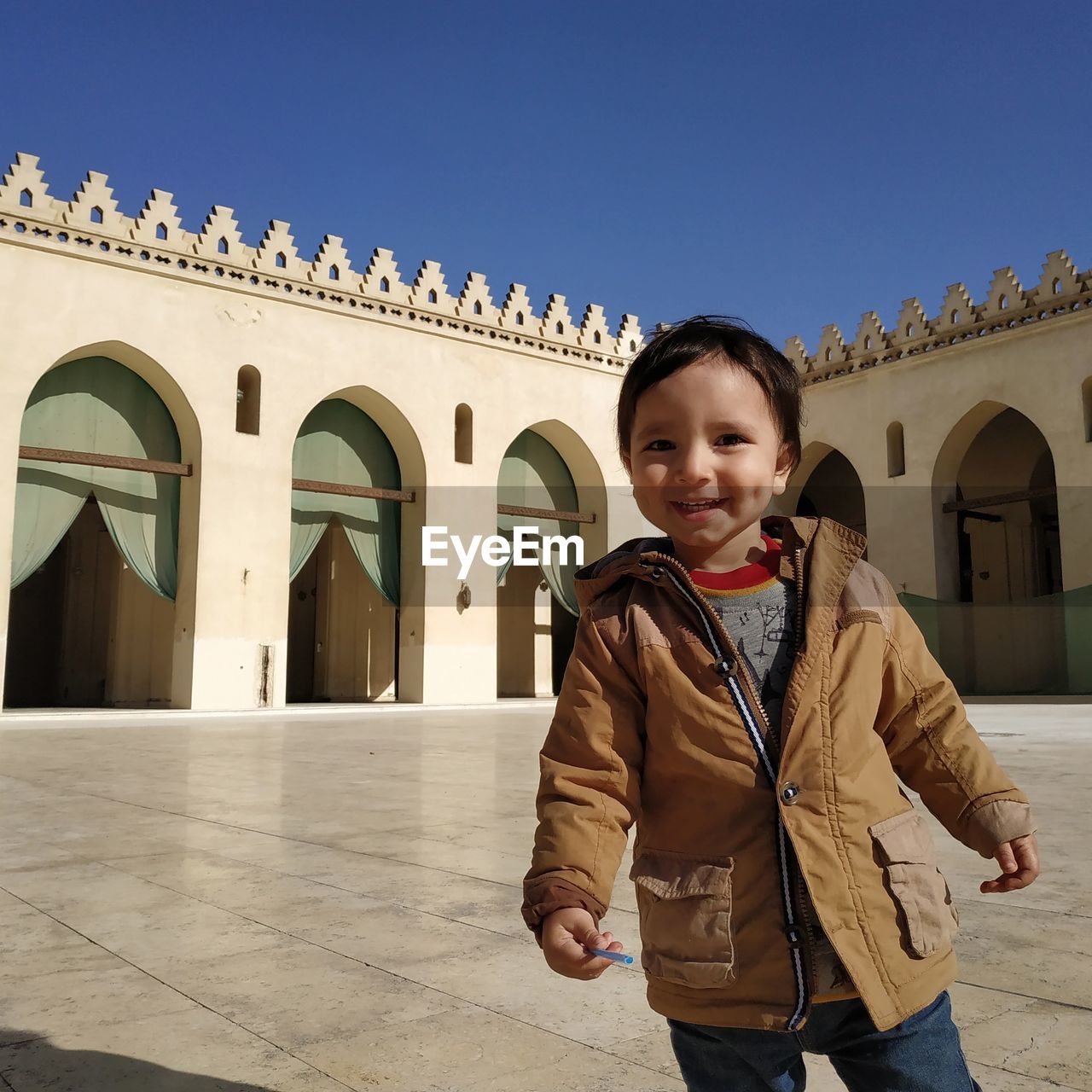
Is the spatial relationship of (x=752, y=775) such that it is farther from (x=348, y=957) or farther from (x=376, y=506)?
Result: (x=376, y=506)

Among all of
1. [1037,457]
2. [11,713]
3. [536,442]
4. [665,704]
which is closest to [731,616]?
[665,704]

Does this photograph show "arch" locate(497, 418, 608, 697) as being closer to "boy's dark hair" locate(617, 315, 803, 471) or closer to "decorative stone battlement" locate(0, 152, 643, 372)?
"decorative stone battlement" locate(0, 152, 643, 372)

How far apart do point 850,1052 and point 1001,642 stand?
68.3 ft

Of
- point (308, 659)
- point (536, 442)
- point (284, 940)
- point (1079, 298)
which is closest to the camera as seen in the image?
point (284, 940)

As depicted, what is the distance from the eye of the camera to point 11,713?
1502 centimetres

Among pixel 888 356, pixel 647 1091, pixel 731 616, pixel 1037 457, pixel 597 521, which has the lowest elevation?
pixel 647 1091

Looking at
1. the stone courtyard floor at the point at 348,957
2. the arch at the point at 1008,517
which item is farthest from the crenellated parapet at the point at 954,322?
the stone courtyard floor at the point at 348,957

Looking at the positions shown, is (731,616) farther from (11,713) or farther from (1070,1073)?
(11,713)

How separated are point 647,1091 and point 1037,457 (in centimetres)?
2383

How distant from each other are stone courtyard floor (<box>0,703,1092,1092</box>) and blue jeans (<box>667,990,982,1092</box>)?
59 centimetres

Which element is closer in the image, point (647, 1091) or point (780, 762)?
point (780, 762)

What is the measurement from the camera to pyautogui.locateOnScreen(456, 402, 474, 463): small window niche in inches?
786

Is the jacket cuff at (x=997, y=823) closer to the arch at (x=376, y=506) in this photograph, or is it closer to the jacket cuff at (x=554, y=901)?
the jacket cuff at (x=554, y=901)

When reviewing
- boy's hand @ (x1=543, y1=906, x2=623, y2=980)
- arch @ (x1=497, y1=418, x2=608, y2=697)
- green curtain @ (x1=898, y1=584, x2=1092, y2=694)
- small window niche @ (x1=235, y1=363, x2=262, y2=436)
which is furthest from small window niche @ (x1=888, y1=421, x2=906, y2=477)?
boy's hand @ (x1=543, y1=906, x2=623, y2=980)
